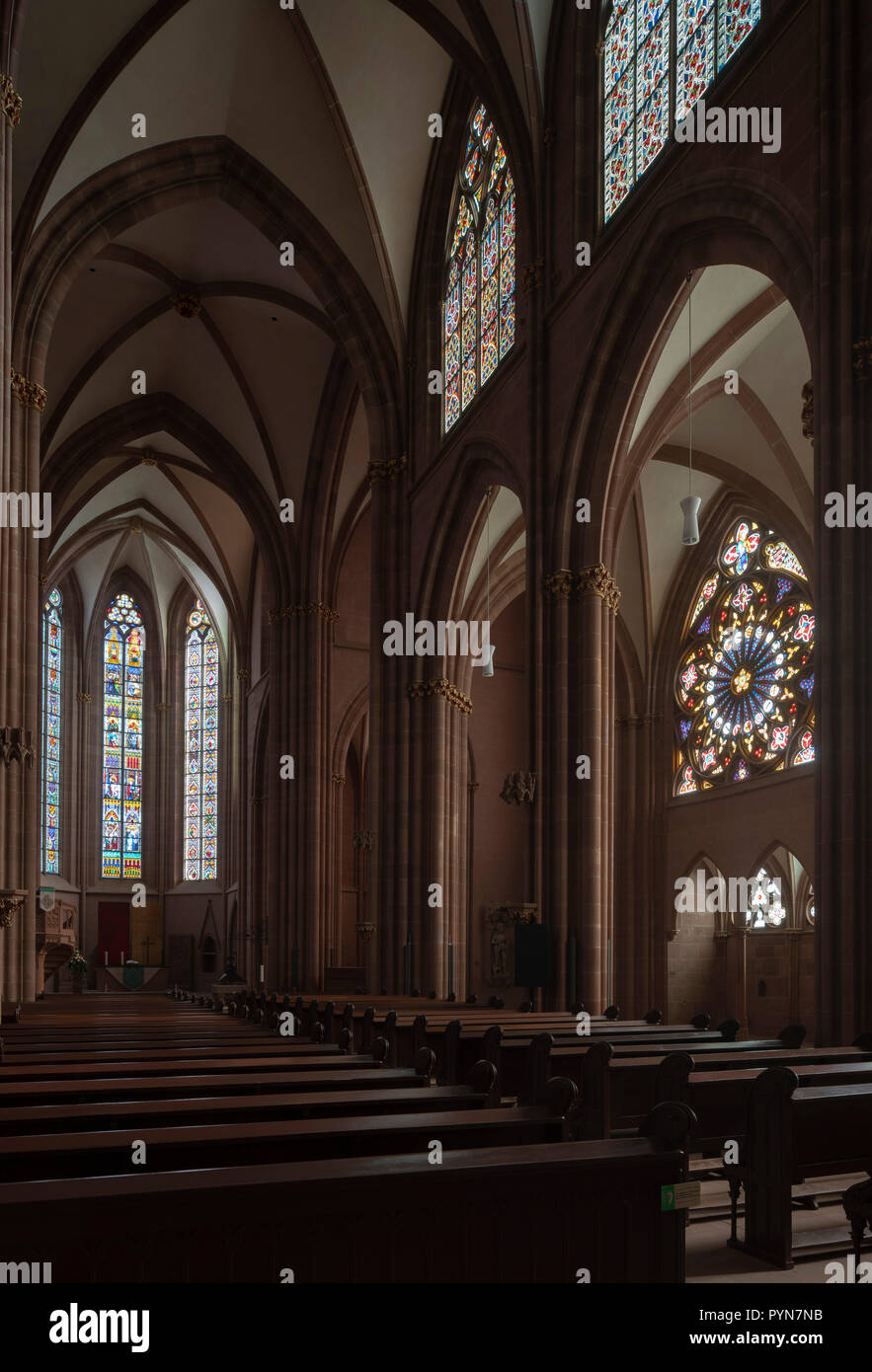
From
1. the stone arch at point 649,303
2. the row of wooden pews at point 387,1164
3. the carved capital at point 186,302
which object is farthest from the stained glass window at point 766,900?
the row of wooden pews at point 387,1164

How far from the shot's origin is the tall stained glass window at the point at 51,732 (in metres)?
40.0

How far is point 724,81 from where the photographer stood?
41.2ft

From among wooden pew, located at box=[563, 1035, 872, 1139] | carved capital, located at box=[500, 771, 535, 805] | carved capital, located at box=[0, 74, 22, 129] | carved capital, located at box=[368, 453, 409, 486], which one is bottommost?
wooden pew, located at box=[563, 1035, 872, 1139]

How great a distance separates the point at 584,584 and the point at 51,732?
93.4 feet

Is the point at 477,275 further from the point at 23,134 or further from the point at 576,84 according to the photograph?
the point at 23,134

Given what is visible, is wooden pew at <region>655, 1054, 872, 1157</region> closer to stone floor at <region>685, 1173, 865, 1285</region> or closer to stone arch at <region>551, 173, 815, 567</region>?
stone floor at <region>685, 1173, 865, 1285</region>

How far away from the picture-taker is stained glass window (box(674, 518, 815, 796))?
76.5 ft

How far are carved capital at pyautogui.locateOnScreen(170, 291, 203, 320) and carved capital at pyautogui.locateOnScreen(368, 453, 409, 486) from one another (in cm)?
563

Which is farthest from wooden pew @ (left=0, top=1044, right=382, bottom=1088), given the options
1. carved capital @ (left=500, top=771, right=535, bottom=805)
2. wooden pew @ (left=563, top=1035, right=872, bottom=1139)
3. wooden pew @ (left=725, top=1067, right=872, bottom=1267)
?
carved capital @ (left=500, top=771, right=535, bottom=805)

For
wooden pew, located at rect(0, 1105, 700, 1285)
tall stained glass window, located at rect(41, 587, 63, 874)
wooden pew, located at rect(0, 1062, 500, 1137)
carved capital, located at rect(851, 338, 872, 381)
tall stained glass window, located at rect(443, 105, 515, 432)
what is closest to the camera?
wooden pew, located at rect(0, 1105, 700, 1285)

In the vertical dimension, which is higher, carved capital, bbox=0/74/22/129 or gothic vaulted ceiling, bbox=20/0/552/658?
gothic vaulted ceiling, bbox=20/0/552/658

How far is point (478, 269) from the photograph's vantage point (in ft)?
66.2

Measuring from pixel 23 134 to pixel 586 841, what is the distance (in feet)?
44.6

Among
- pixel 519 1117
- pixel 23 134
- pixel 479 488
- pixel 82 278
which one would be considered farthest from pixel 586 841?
pixel 82 278
